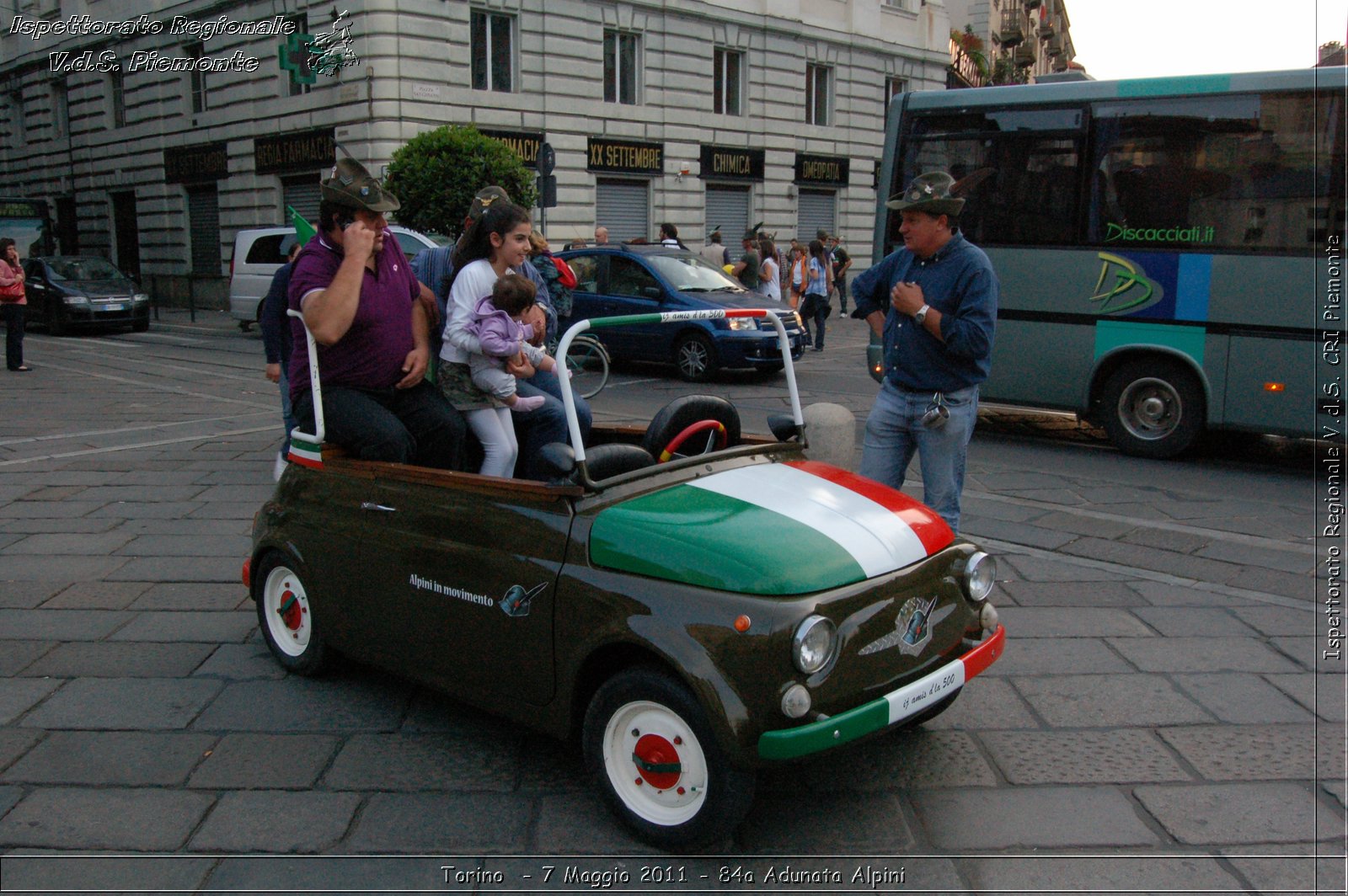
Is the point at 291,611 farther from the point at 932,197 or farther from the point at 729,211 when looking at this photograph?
the point at 729,211

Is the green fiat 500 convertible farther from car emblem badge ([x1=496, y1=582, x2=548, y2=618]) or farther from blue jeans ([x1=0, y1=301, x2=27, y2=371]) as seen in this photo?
blue jeans ([x1=0, y1=301, x2=27, y2=371])

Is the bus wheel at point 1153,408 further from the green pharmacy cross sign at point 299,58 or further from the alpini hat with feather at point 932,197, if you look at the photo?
the green pharmacy cross sign at point 299,58

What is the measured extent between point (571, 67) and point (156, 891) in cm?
2394

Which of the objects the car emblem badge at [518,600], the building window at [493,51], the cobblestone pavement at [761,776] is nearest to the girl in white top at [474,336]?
the cobblestone pavement at [761,776]

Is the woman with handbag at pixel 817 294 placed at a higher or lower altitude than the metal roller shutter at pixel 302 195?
lower

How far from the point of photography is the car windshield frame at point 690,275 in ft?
46.3

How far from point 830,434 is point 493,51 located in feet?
67.0

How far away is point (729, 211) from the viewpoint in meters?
29.0

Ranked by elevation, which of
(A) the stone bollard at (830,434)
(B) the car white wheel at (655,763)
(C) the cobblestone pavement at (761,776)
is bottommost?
(C) the cobblestone pavement at (761,776)

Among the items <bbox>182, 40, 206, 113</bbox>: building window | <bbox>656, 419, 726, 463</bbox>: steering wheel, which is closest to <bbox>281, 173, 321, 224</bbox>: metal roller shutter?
<bbox>182, 40, 206, 113</bbox>: building window

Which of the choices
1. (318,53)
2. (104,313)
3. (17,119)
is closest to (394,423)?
(104,313)

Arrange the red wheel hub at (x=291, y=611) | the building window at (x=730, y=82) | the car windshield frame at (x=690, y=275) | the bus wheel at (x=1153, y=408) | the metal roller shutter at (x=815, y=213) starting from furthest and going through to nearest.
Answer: the metal roller shutter at (x=815, y=213) → the building window at (x=730, y=82) → the car windshield frame at (x=690, y=275) → the bus wheel at (x=1153, y=408) → the red wheel hub at (x=291, y=611)

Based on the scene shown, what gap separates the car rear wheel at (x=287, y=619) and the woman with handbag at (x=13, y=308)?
12.5 metres

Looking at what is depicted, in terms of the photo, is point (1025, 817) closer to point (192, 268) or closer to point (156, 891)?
point (156, 891)
